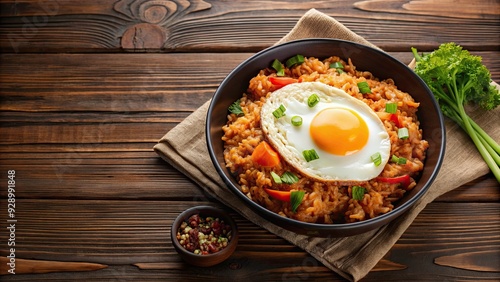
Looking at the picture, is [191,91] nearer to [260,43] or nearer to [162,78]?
[162,78]

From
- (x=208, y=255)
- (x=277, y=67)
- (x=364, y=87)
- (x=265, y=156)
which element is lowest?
(x=208, y=255)

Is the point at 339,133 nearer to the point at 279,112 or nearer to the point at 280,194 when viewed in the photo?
the point at 279,112

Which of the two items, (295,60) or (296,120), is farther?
(295,60)

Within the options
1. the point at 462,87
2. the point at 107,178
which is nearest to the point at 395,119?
the point at 462,87

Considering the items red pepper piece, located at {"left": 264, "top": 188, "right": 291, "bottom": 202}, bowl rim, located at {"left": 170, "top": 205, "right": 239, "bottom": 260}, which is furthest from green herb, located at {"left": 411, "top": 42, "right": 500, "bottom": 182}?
bowl rim, located at {"left": 170, "top": 205, "right": 239, "bottom": 260}

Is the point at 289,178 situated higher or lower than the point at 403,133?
lower

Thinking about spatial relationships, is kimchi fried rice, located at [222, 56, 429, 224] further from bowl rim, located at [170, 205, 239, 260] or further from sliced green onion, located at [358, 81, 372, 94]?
bowl rim, located at [170, 205, 239, 260]

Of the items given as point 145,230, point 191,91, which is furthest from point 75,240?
point 191,91
